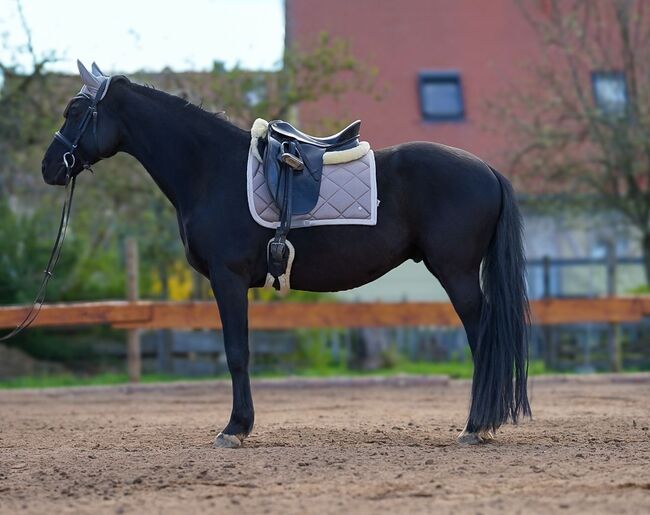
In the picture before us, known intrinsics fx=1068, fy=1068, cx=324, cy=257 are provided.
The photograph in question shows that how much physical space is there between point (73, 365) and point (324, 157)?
30.0ft

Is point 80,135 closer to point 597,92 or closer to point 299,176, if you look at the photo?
point 299,176

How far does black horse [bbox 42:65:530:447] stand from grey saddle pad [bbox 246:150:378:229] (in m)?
0.06

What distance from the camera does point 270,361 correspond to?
15359 millimetres

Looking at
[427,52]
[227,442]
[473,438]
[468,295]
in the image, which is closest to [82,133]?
[227,442]

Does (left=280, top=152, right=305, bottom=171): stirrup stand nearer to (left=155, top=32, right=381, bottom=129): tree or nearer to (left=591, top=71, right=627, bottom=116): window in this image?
(left=155, top=32, right=381, bottom=129): tree

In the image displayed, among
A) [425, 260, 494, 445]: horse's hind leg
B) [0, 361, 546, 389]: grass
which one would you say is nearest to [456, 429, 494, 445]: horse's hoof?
[425, 260, 494, 445]: horse's hind leg

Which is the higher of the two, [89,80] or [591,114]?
[591,114]

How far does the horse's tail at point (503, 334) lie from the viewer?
270 inches

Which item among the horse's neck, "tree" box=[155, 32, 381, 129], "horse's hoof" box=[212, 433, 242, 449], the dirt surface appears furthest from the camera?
"tree" box=[155, 32, 381, 129]

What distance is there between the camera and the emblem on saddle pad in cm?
694

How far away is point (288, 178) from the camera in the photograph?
6984mm

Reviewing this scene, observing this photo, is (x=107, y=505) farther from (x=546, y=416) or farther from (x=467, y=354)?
(x=467, y=354)

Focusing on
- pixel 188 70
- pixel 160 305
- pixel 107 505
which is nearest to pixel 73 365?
pixel 160 305

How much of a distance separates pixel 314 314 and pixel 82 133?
6.48 meters
